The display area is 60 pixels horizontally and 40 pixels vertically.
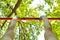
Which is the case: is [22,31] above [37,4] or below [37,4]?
below

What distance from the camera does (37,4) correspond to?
Result: 612 cm

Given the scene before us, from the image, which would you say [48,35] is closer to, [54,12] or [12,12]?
[54,12]

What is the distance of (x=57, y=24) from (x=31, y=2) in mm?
1390

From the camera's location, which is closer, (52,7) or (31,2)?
(52,7)

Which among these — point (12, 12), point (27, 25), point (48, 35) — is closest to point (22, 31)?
point (27, 25)

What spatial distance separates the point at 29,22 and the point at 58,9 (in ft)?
5.10

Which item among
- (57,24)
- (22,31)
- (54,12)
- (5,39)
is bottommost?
(22,31)

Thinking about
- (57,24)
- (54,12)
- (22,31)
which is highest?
(54,12)

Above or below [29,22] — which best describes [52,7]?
above

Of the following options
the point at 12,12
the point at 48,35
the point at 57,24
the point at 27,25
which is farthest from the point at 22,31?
the point at 48,35

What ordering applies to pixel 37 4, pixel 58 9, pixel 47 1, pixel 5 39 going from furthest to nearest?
pixel 37 4 < pixel 47 1 < pixel 58 9 < pixel 5 39

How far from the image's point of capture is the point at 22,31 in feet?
20.4

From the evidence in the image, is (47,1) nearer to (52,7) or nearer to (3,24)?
(52,7)

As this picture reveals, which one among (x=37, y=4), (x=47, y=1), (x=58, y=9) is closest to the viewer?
(x=58, y=9)
